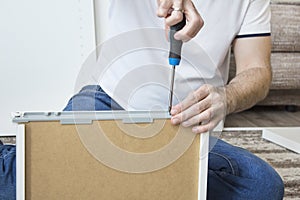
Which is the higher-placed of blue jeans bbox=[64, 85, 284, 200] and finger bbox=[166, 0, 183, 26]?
finger bbox=[166, 0, 183, 26]

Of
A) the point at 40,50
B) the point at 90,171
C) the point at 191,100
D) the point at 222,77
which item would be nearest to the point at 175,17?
the point at 191,100

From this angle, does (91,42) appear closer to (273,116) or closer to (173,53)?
(273,116)

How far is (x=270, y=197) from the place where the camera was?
2.65ft

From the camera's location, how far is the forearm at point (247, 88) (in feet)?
2.46

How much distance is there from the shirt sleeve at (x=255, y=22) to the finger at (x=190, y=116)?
0.31 meters

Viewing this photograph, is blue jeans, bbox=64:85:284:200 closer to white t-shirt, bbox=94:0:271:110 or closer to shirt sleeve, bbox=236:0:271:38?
white t-shirt, bbox=94:0:271:110

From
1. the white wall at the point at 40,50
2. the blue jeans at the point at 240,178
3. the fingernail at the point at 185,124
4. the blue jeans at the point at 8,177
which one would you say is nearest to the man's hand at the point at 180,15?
the fingernail at the point at 185,124

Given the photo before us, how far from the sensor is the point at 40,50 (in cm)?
181

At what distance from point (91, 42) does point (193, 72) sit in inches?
41.3

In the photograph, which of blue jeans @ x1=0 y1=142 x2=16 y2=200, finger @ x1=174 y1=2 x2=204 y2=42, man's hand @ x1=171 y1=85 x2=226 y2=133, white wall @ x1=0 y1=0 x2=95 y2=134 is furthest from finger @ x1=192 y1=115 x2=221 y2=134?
white wall @ x1=0 y1=0 x2=95 y2=134

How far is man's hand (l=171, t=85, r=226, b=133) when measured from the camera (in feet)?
2.06

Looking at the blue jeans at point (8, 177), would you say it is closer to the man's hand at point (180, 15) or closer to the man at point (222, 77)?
the man at point (222, 77)

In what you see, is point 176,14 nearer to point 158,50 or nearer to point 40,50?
point 158,50

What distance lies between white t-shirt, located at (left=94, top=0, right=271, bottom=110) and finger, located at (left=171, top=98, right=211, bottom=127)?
6.8 inches
